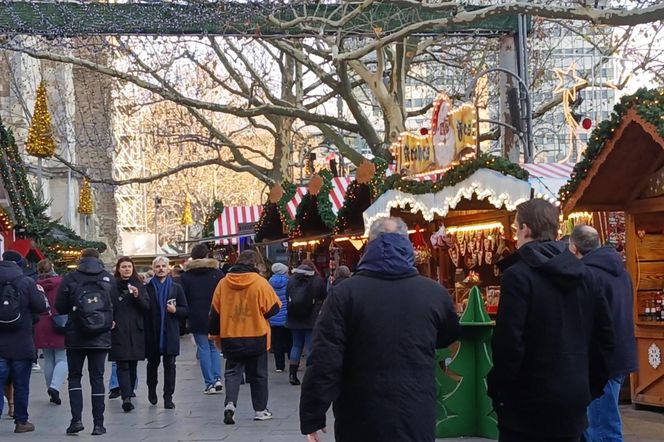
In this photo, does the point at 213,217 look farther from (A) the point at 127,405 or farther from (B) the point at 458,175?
(A) the point at 127,405

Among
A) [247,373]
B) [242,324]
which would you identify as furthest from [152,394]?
[242,324]

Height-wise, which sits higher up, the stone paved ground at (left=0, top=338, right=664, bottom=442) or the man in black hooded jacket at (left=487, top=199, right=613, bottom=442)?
the man in black hooded jacket at (left=487, top=199, right=613, bottom=442)

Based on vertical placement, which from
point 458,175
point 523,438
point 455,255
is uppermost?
point 458,175

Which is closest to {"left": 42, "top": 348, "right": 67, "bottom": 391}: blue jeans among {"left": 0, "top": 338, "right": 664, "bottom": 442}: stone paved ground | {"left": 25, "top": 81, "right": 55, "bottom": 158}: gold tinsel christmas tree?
{"left": 0, "top": 338, "right": 664, "bottom": 442}: stone paved ground

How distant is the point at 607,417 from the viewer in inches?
310

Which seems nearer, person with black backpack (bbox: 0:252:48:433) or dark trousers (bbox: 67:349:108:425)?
dark trousers (bbox: 67:349:108:425)

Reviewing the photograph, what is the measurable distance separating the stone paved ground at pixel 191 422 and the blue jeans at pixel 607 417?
1.58m

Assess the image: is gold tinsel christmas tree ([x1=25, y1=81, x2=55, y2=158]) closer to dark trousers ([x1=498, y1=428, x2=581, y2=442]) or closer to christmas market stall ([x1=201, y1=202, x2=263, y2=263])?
christmas market stall ([x1=201, y1=202, x2=263, y2=263])

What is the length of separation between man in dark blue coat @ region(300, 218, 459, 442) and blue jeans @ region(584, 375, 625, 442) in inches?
121

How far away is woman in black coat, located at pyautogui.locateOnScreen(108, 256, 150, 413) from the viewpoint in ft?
37.7

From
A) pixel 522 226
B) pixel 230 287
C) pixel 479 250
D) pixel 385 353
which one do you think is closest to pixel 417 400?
pixel 385 353

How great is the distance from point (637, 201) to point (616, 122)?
1.42 meters

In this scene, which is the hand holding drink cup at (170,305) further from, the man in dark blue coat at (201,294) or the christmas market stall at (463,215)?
the christmas market stall at (463,215)

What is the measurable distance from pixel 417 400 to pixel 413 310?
0.42m
